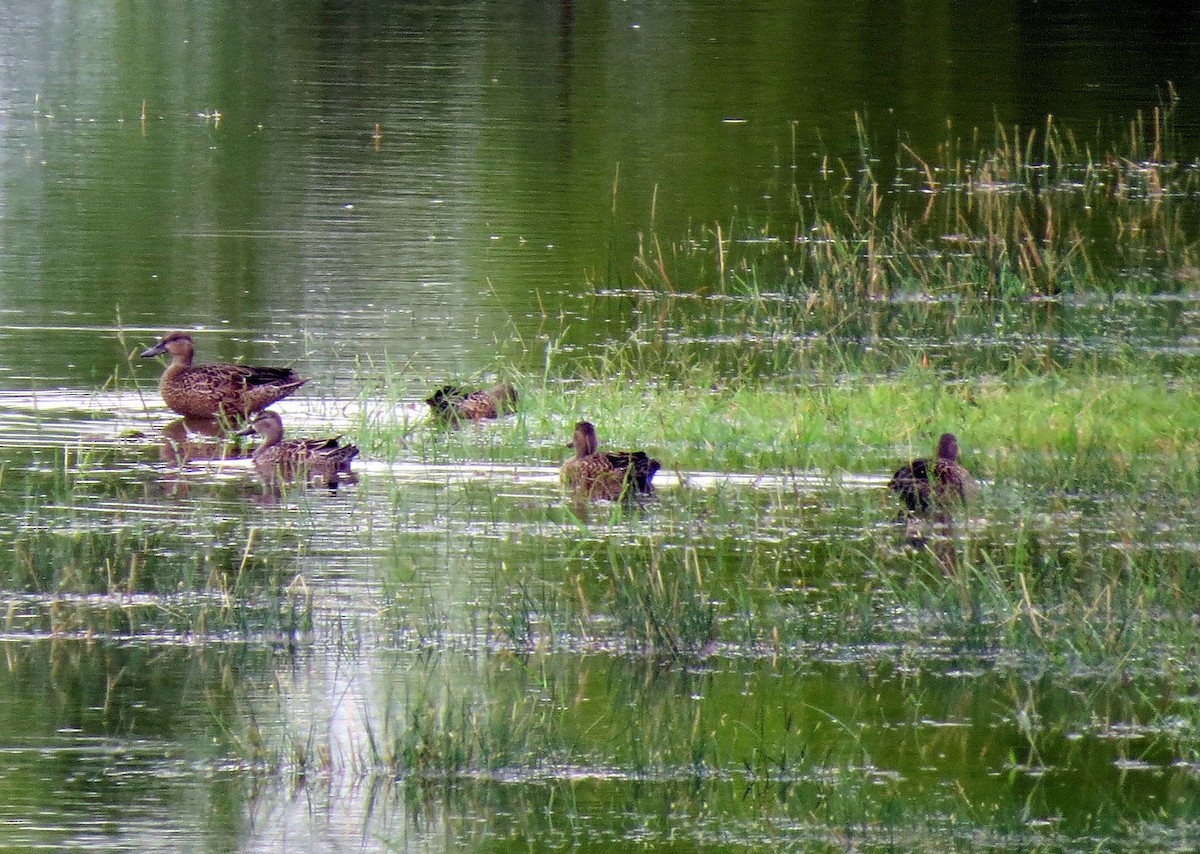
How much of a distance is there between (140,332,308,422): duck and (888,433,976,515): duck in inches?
158

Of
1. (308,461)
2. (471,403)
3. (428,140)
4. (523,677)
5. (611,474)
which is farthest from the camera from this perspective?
(428,140)

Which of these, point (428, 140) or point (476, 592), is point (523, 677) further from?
point (428, 140)

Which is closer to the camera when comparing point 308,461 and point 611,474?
point 611,474

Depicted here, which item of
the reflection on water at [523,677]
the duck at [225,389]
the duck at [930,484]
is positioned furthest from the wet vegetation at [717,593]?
the duck at [225,389]

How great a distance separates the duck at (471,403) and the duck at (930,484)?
2698mm

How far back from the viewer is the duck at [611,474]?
1079 centimetres

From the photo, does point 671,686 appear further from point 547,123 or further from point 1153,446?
point 547,123

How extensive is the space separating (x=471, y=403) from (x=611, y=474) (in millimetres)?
1866

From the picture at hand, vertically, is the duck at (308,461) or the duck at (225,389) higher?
the duck at (225,389)

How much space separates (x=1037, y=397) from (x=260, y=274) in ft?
23.5

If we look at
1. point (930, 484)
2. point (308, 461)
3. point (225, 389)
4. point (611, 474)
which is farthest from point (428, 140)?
point (930, 484)

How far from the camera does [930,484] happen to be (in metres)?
10.5

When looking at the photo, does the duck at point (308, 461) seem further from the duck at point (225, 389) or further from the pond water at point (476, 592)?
the duck at point (225, 389)

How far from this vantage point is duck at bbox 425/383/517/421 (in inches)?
488
